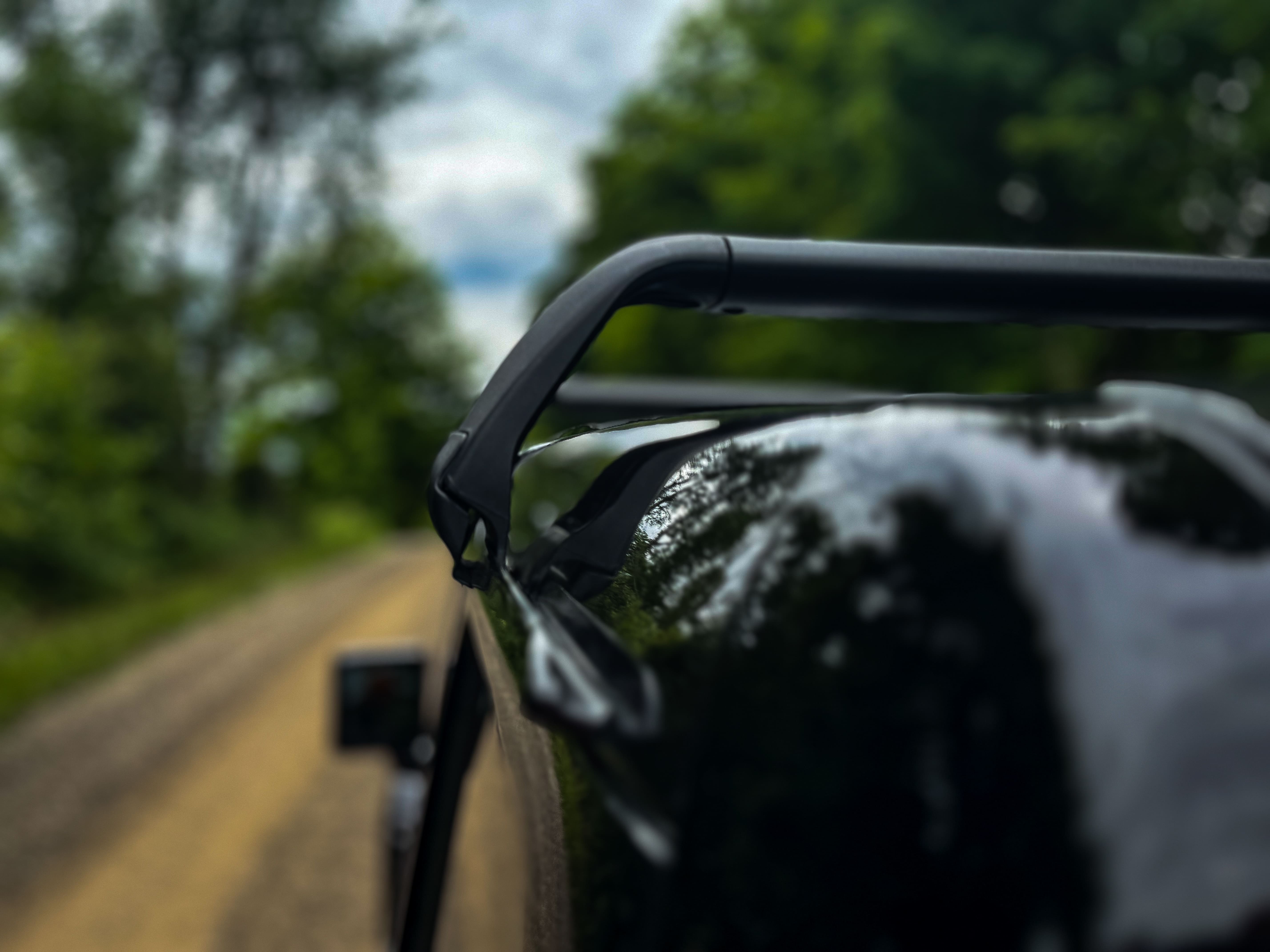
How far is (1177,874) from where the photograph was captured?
1.67ft

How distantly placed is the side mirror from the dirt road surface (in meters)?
0.21

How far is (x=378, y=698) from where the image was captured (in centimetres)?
290

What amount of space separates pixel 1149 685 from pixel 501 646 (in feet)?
1.90

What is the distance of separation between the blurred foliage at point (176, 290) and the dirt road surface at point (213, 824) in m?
3.98

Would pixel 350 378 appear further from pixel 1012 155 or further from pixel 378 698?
pixel 378 698

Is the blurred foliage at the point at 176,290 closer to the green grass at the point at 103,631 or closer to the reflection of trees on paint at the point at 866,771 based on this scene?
the green grass at the point at 103,631

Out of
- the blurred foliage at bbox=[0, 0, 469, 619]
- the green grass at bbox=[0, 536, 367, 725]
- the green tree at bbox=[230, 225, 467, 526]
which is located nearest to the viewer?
the green grass at bbox=[0, 536, 367, 725]

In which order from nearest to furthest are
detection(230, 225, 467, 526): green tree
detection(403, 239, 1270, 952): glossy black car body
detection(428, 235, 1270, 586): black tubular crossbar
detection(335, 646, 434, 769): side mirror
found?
detection(403, 239, 1270, 952): glossy black car body
detection(428, 235, 1270, 586): black tubular crossbar
detection(335, 646, 434, 769): side mirror
detection(230, 225, 467, 526): green tree

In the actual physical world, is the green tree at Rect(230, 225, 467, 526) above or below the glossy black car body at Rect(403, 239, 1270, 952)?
below

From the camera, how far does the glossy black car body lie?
530 millimetres

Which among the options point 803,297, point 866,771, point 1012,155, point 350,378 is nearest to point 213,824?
point 803,297

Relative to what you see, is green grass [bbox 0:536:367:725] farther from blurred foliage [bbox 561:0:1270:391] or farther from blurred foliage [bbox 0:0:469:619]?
blurred foliage [bbox 561:0:1270:391]

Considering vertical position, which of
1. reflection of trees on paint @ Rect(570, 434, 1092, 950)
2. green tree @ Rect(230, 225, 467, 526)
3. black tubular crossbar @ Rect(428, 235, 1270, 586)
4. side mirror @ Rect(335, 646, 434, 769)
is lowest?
green tree @ Rect(230, 225, 467, 526)

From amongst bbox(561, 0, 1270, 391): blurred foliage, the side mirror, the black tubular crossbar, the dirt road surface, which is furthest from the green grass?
the black tubular crossbar
